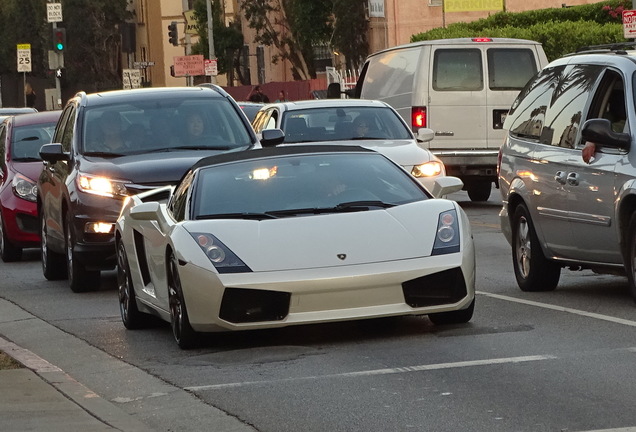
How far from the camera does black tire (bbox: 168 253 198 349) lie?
35.1 feet

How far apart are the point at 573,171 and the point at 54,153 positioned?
5823 millimetres

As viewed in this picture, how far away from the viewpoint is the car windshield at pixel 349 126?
20906 mm

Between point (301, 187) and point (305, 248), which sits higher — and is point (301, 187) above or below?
above

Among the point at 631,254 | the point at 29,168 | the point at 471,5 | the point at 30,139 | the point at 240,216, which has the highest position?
the point at 471,5

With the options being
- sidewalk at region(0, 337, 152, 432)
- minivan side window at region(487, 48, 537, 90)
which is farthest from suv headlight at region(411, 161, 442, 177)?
sidewalk at region(0, 337, 152, 432)

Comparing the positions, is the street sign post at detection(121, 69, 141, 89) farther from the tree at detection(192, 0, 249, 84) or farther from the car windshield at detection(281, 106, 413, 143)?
the car windshield at detection(281, 106, 413, 143)

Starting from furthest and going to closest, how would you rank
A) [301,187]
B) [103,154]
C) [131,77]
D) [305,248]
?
[131,77]
[103,154]
[301,187]
[305,248]

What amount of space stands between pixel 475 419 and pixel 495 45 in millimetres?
17834

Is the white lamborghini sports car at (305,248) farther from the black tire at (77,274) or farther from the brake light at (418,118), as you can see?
the brake light at (418,118)

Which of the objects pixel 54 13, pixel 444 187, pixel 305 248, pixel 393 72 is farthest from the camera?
pixel 54 13

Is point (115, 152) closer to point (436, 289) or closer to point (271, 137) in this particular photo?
point (271, 137)

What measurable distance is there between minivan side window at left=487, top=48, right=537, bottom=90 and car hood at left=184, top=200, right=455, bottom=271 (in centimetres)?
1426

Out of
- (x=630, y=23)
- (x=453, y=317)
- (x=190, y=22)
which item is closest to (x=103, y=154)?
(x=453, y=317)

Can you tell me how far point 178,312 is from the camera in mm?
10898
